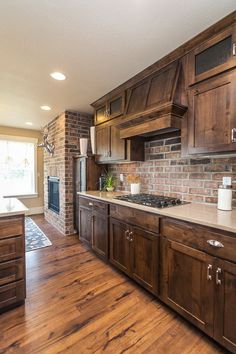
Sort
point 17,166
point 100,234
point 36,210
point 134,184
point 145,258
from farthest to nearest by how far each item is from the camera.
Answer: point 36,210
point 17,166
point 134,184
point 100,234
point 145,258

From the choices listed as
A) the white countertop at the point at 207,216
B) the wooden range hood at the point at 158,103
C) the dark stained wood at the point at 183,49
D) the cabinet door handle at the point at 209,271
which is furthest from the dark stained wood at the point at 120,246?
the dark stained wood at the point at 183,49

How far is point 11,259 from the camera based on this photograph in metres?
1.71

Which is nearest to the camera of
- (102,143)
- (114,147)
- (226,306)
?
(226,306)

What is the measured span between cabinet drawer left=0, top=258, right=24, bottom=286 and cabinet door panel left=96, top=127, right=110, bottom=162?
187 centimetres

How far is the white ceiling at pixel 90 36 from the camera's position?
136cm

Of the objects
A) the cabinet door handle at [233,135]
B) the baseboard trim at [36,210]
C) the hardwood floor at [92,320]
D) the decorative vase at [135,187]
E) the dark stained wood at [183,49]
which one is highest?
the dark stained wood at [183,49]

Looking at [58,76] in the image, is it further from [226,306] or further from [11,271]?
[226,306]

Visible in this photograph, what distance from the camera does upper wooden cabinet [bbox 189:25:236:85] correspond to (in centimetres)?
148

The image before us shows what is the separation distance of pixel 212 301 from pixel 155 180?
1.53 m

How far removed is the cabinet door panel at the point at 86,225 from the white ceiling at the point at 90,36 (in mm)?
1893

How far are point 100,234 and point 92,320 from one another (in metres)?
1.08

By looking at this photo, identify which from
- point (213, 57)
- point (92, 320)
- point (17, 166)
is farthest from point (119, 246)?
point (17, 166)

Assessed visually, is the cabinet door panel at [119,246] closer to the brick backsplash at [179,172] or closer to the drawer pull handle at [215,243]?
the brick backsplash at [179,172]

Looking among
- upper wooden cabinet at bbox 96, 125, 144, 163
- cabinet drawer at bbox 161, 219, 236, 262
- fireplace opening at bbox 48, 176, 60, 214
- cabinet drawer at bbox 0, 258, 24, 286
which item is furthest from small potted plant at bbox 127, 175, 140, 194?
fireplace opening at bbox 48, 176, 60, 214
